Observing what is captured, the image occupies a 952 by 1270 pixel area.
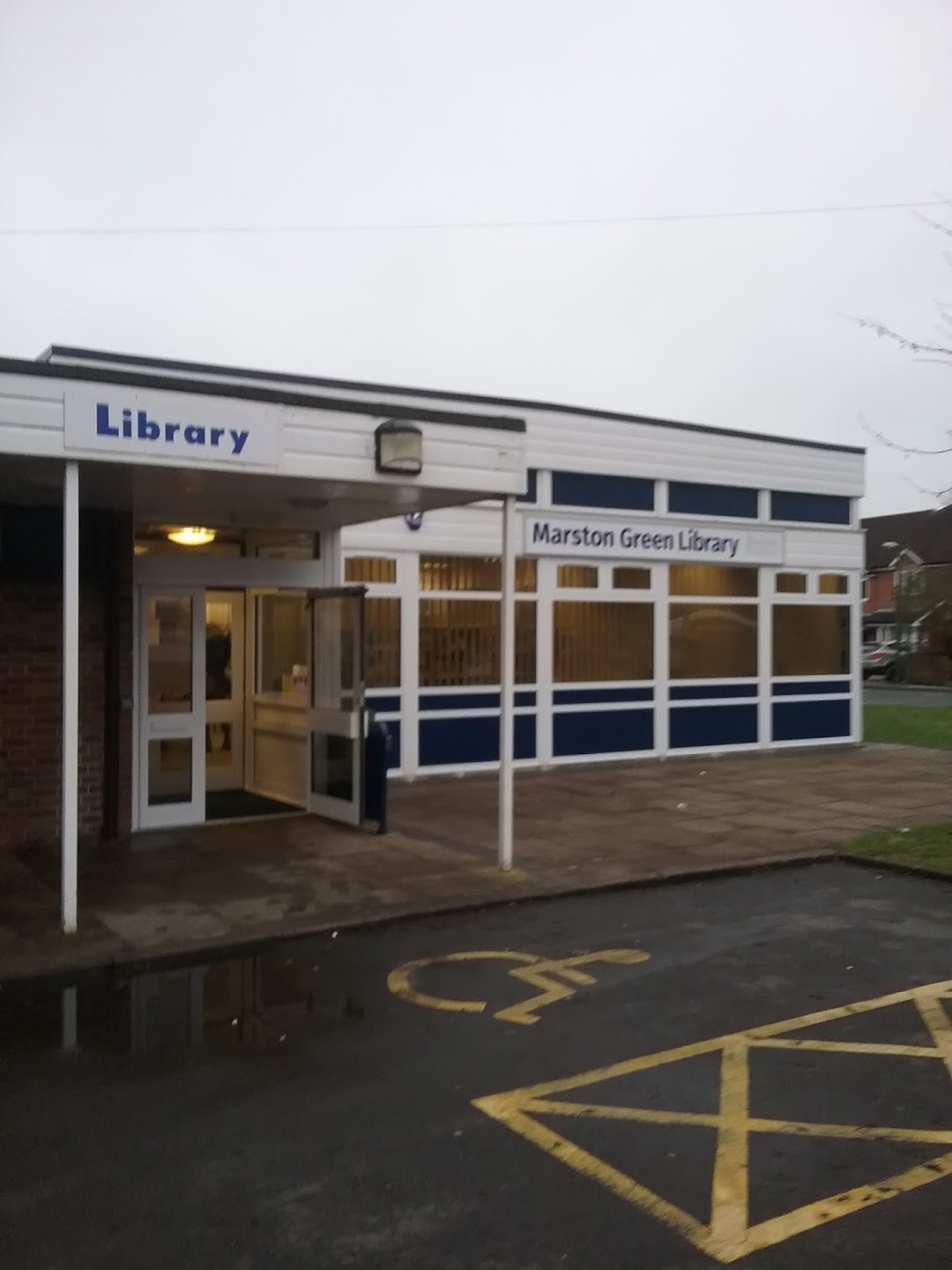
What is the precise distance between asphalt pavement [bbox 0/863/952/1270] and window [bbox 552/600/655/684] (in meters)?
7.67

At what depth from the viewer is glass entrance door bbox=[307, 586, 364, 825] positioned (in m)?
10.9

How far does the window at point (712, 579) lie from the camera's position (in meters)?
16.5

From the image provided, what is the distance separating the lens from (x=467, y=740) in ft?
47.3

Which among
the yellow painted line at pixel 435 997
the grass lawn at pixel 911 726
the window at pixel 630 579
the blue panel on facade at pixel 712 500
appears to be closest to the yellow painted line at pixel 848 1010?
the yellow painted line at pixel 435 997

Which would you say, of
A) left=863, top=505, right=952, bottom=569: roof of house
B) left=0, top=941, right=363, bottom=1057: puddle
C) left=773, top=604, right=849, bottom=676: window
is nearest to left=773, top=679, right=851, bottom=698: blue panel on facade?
left=773, top=604, right=849, bottom=676: window

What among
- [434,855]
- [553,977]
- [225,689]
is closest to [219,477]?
[434,855]

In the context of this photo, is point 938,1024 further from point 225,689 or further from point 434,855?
point 225,689

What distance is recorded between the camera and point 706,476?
16547 mm

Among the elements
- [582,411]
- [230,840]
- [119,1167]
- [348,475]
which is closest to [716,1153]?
[119,1167]

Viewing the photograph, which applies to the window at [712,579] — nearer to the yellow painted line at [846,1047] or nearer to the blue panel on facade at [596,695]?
the blue panel on facade at [596,695]

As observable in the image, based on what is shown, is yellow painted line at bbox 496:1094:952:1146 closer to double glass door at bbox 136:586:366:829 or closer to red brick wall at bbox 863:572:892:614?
double glass door at bbox 136:586:366:829

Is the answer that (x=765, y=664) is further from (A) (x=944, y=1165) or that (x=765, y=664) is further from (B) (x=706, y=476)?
(A) (x=944, y=1165)

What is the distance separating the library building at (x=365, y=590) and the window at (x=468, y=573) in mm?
34

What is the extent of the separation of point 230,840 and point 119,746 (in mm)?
1247
